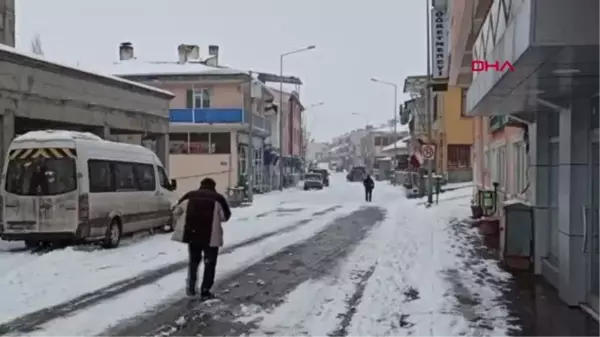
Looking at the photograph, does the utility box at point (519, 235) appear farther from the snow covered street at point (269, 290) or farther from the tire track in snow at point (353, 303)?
the tire track in snow at point (353, 303)

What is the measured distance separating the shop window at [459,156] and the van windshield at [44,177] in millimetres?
39653

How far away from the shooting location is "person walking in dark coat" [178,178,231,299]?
461 inches

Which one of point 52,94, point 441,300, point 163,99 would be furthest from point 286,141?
point 441,300

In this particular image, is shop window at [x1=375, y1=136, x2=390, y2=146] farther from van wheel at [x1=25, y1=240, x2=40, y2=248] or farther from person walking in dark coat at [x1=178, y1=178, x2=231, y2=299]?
person walking in dark coat at [x1=178, y1=178, x2=231, y2=299]

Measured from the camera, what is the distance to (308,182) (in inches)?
2672

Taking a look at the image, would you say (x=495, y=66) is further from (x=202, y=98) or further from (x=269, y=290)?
(x=202, y=98)

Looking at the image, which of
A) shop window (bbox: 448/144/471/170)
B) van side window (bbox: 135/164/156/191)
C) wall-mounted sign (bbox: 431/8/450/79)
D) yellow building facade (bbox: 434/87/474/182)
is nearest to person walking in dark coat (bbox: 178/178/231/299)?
van side window (bbox: 135/164/156/191)

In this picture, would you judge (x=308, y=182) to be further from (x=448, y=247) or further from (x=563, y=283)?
(x=563, y=283)

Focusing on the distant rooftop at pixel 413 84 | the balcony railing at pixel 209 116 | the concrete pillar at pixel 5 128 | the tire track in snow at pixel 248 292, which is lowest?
the tire track in snow at pixel 248 292

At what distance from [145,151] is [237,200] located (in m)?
18.4

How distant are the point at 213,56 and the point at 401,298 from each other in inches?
2029

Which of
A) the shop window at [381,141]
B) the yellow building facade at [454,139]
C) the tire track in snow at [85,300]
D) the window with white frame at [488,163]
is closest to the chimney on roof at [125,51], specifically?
the yellow building facade at [454,139]

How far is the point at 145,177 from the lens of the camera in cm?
2172

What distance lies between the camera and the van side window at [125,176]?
64.9 feet
